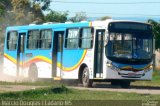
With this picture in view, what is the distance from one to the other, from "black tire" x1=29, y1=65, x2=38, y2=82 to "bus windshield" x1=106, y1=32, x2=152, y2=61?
23.7 feet

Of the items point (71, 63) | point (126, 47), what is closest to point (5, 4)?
point (71, 63)

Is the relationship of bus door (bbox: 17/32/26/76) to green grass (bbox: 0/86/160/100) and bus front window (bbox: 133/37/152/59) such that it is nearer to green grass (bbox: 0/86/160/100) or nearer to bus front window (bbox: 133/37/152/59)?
bus front window (bbox: 133/37/152/59)

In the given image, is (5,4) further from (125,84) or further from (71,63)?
(125,84)

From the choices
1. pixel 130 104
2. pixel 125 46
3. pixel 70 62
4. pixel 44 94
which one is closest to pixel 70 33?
pixel 70 62

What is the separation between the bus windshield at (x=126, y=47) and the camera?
29.2 metres

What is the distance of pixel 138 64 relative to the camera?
29531 mm

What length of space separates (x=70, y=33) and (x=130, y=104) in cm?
1429

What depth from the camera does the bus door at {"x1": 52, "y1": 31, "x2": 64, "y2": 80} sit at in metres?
33.3

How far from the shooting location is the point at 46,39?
34.6 metres

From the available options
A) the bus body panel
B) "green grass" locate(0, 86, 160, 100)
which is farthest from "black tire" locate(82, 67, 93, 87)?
"green grass" locate(0, 86, 160, 100)

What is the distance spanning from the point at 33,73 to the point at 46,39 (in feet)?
7.36

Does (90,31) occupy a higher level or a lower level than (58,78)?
higher

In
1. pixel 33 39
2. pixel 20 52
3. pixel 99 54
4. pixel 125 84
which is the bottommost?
pixel 125 84

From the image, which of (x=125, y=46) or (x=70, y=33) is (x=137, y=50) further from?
(x=70, y=33)
